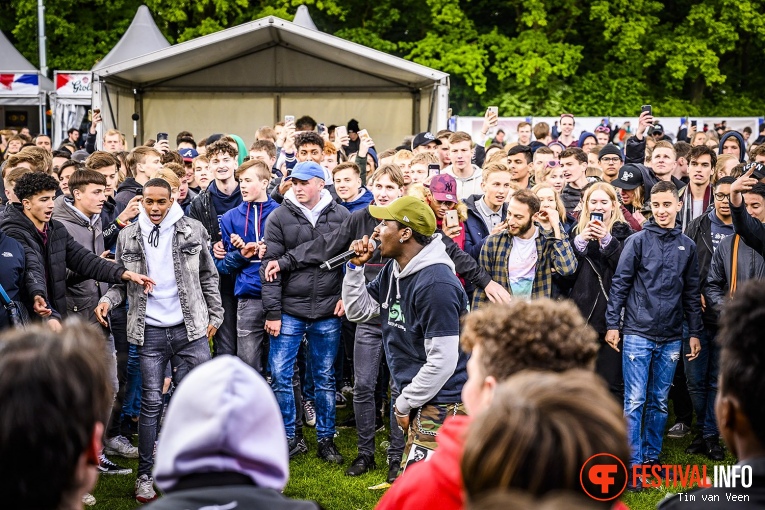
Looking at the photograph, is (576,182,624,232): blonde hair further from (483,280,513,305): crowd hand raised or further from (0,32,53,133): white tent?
(0,32,53,133): white tent

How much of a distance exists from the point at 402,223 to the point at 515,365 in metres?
2.41

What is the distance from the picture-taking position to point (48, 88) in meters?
21.2

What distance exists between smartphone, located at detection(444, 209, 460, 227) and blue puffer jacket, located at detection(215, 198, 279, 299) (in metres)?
1.52

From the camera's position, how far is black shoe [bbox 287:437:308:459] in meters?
7.04

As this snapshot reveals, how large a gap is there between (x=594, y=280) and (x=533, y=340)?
446cm

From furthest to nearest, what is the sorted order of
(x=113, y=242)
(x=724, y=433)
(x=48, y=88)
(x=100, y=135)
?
1. (x=48, y=88)
2. (x=100, y=135)
3. (x=113, y=242)
4. (x=724, y=433)

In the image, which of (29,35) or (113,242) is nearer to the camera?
(113,242)

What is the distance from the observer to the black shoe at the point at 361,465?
6613mm

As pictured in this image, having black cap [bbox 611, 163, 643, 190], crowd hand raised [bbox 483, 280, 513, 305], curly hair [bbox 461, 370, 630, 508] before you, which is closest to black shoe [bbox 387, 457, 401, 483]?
crowd hand raised [bbox 483, 280, 513, 305]

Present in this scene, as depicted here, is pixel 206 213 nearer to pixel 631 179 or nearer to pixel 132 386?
pixel 132 386

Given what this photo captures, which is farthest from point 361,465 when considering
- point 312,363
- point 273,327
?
point 273,327

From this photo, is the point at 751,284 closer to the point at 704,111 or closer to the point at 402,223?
the point at 402,223

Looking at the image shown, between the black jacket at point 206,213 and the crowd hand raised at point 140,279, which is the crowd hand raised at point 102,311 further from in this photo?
the black jacket at point 206,213

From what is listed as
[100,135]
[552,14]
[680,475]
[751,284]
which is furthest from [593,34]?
[751,284]
